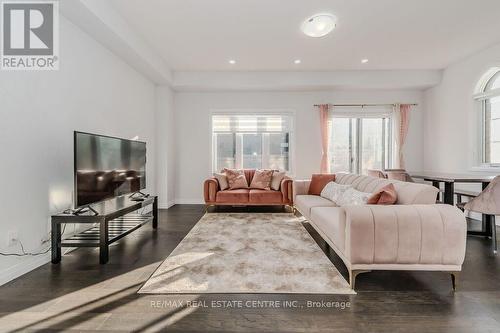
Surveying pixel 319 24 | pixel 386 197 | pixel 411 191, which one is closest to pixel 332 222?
pixel 386 197

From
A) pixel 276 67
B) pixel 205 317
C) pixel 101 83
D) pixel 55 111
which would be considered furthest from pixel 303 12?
pixel 205 317

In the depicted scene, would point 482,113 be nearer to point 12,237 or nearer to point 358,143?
point 358,143

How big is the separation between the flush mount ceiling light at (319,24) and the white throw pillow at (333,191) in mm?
2200

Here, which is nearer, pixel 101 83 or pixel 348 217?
pixel 348 217

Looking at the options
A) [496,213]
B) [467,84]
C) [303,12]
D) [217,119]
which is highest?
[303,12]

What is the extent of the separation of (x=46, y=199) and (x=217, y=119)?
12.5 ft

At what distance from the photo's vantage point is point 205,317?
65.1 inches

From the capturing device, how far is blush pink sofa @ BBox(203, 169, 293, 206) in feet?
15.6

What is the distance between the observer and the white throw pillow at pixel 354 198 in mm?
2756

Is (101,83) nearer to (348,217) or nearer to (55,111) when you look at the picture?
(55,111)

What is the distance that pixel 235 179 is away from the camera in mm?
5176

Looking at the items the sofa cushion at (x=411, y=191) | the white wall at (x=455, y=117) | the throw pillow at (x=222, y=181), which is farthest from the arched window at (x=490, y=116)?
the throw pillow at (x=222, y=181)

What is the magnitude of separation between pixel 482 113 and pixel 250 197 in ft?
14.9

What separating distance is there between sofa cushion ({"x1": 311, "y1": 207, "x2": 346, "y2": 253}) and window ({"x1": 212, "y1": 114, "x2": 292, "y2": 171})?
273cm
